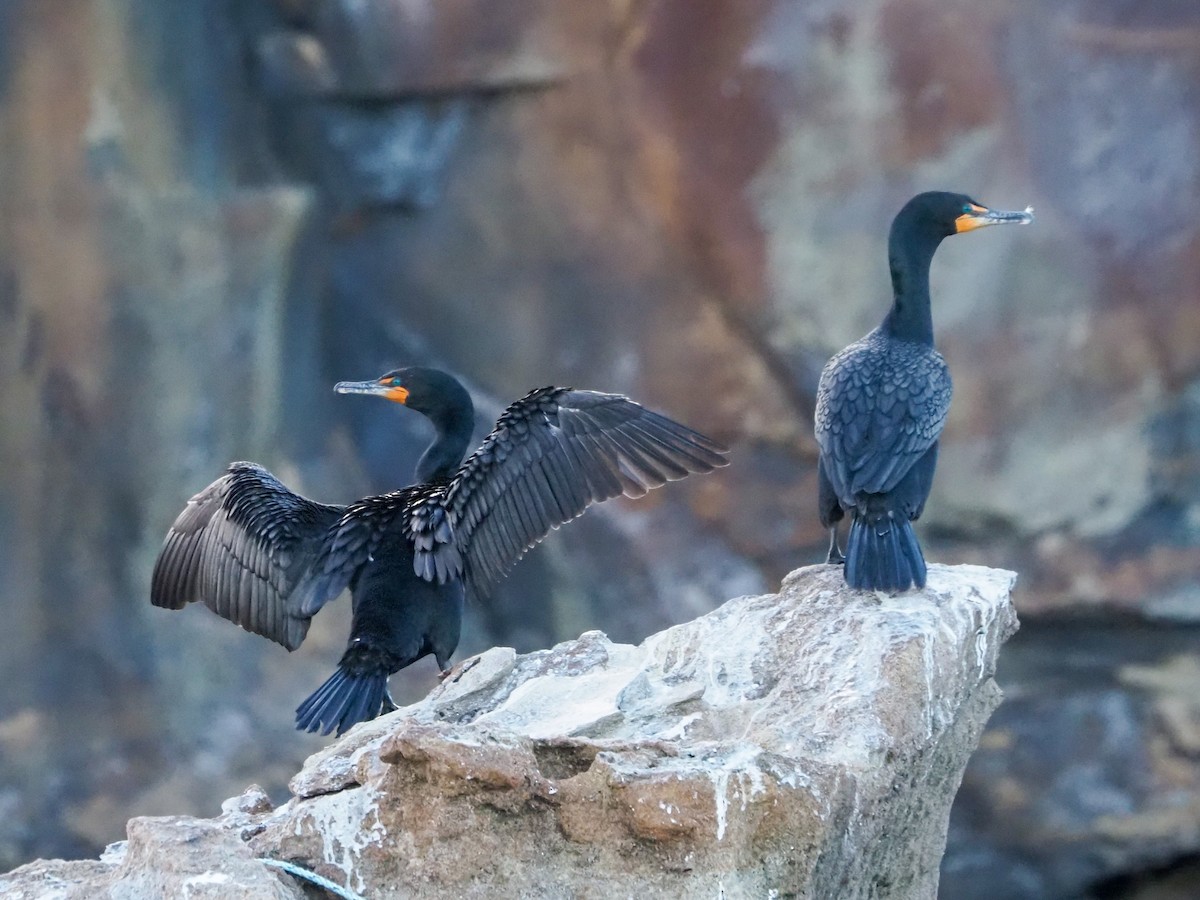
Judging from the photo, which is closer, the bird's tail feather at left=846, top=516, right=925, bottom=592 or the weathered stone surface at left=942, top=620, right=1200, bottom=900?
the bird's tail feather at left=846, top=516, right=925, bottom=592

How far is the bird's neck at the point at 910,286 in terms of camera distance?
4.04 meters

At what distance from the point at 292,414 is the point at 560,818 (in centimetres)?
468

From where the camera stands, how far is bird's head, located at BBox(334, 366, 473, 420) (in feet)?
14.8

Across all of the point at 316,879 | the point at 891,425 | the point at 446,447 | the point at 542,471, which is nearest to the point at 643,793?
the point at 316,879

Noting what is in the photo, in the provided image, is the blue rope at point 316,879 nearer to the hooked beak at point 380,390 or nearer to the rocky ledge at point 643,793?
the rocky ledge at point 643,793

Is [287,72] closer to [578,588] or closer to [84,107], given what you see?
[84,107]

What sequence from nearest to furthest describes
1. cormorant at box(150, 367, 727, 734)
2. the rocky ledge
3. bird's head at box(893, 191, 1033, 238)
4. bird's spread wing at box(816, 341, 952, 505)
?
1. the rocky ledge
2. bird's spread wing at box(816, 341, 952, 505)
3. cormorant at box(150, 367, 727, 734)
4. bird's head at box(893, 191, 1033, 238)

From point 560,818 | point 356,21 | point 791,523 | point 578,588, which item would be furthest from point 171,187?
point 560,818

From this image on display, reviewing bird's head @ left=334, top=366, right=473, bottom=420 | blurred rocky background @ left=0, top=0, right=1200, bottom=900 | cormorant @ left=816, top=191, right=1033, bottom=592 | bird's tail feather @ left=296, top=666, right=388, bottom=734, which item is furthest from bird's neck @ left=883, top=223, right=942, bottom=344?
blurred rocky background @ left=0, top=0, right=1200, bottom=900

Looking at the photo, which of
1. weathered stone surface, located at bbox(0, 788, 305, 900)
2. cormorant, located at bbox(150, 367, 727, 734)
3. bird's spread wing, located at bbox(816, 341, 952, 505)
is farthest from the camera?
cormorant, located at bbox(150, 367, 727, 734)

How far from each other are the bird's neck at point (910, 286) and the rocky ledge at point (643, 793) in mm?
951

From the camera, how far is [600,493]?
13.3 ft

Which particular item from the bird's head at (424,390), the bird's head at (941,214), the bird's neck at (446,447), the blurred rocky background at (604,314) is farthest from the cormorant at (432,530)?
the blurred rocky background at (604,314)

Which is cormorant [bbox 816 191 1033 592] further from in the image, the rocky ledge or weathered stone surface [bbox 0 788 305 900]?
weathered stone surface [bbox 0 788 305 900]
